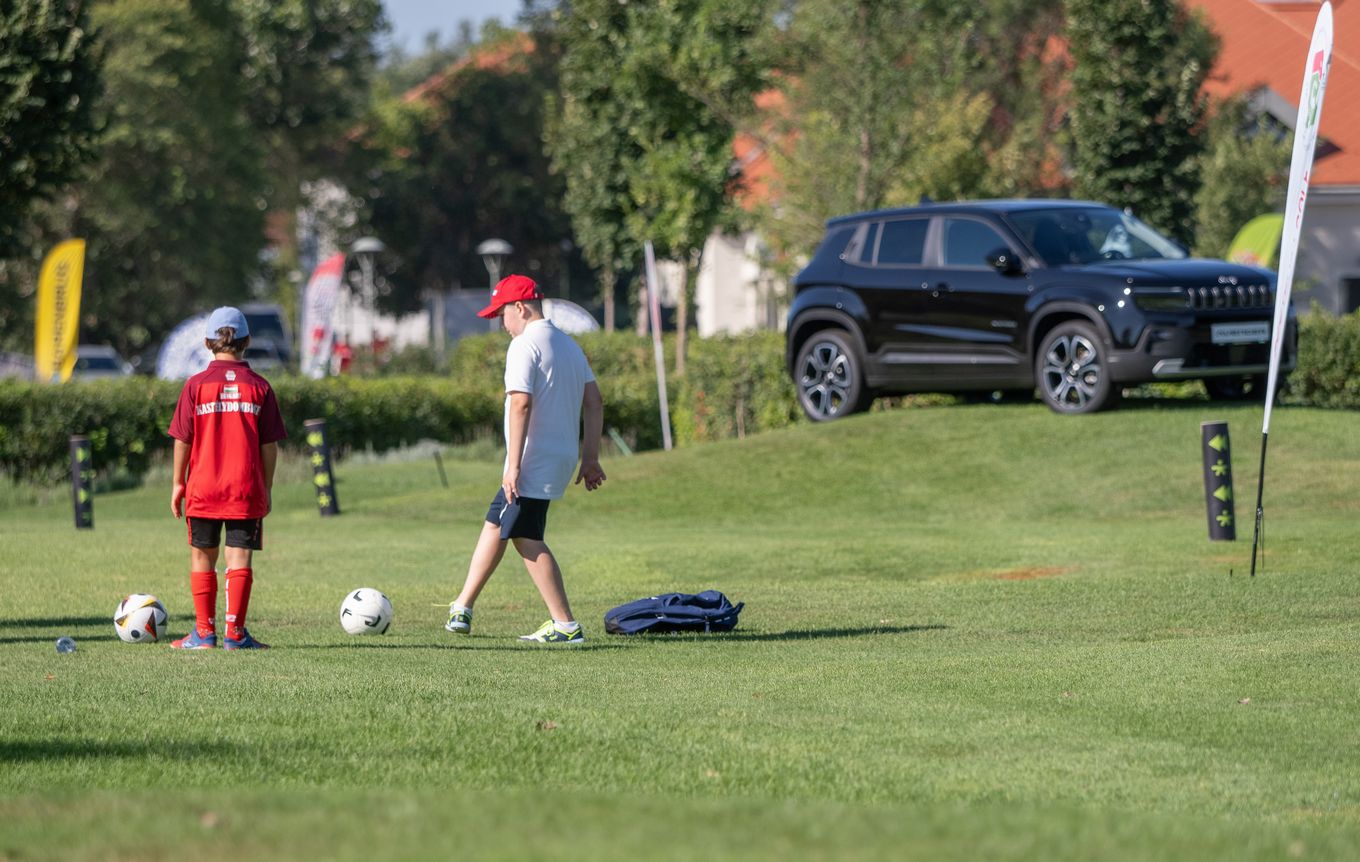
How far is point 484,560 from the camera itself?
10352mm

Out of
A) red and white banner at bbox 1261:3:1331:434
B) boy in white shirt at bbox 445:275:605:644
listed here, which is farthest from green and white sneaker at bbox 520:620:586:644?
red and white banner at bbox 1261:3:1331:434

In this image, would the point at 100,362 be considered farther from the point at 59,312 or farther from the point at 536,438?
the point at 536,438

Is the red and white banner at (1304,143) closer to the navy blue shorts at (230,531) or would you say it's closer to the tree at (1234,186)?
the navy blue shorts at (230,531)

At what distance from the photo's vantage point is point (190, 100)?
57.5m

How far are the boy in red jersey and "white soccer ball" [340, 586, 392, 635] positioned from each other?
624mm

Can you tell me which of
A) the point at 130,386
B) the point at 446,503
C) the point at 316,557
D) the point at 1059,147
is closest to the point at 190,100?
the point at 1059,147

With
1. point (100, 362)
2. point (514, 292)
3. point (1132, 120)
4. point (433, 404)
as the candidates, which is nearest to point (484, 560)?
point (514, 292)

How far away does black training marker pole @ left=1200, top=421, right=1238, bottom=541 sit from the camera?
15.0 metres

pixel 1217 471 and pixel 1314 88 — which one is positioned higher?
pixel 1314 88

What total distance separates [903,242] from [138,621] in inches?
519

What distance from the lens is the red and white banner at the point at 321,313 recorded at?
35000 mm

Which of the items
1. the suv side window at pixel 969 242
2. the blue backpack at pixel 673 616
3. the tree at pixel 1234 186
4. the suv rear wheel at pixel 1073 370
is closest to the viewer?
the blue backpack at pixel 673 616

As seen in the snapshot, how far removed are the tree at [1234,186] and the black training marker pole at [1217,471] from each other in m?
25.2

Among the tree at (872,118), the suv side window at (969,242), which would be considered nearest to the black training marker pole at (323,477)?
the suv side window at (969,242)
